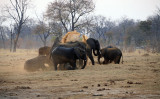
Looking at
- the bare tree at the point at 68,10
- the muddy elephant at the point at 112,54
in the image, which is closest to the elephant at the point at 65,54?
the muddy elephant at the point at 112,54

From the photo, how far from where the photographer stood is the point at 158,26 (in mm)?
47500

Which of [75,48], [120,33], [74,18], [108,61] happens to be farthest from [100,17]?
[75,48]

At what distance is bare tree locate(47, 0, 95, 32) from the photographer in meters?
32.8

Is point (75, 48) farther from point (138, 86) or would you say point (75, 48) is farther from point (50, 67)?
point (138, 86)

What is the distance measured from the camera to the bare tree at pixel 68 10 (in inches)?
1292

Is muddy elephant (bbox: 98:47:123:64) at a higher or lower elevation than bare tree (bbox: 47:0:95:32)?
lower

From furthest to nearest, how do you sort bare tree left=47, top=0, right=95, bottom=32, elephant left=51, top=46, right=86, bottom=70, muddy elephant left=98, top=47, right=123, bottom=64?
bare tree left=47, top=0, right=95, bottom=32
muddy elephant left=98, top=47, right=123, bottom=64
elephant left=51, top=46, right=86, bottom=70

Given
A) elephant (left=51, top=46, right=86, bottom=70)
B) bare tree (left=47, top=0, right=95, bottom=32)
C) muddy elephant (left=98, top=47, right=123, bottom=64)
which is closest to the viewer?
elephant (left=51, top=46, right=86, bottom=70)

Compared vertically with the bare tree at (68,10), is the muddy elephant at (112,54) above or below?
below

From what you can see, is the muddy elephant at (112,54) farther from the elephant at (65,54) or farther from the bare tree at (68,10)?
the bare tree at (68,10)

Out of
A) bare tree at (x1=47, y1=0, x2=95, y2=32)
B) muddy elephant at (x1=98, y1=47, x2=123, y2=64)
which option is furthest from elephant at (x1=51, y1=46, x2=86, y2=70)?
bare tree at (x1=47, y1=0, x2=95, y2=32)

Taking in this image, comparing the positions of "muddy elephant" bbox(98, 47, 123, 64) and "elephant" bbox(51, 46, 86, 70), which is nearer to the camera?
"elephant" bbox(51, 46, 86, 70)

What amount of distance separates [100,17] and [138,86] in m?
62.4

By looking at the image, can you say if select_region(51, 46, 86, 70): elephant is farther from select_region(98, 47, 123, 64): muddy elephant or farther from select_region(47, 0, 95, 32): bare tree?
select_region(47, 0, 95, 32): bare tree
